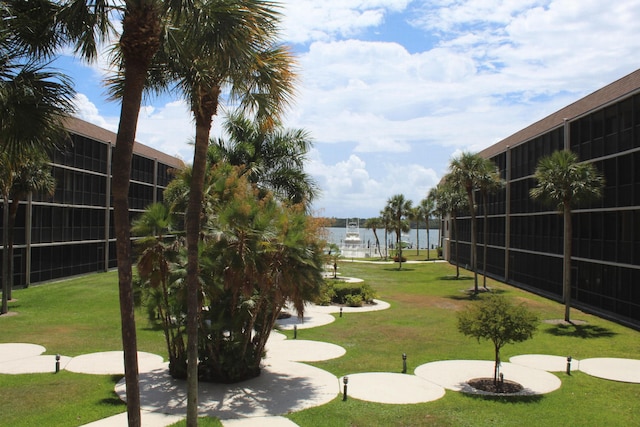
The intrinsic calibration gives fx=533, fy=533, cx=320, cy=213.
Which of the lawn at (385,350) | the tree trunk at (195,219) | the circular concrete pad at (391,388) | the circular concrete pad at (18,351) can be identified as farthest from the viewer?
the circular concrete pad at (18,351)

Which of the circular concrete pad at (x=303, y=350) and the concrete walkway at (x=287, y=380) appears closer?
the concrete walkway at (x=287, y=380)

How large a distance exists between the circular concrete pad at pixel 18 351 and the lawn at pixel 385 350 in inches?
21.7

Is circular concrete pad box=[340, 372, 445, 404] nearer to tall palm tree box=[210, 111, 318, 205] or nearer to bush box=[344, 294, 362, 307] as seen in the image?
tall palm tree box=[210, 111, 318, 205]

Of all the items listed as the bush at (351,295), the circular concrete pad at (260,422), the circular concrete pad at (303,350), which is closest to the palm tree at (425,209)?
the bush at (351,295)

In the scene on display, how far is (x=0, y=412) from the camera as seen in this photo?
12398 mm

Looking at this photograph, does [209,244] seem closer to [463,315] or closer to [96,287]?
[463,315]

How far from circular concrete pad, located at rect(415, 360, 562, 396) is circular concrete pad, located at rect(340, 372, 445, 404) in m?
0.62

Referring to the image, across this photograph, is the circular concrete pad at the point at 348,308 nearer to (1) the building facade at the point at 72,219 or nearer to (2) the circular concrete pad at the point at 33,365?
(1) the building facade at the point at 72,219

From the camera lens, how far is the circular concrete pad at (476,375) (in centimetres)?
1531

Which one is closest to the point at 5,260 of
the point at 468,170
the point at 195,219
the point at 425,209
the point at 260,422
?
the point at 260,422

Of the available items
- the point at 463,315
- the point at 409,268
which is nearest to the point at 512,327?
the point at 463,315

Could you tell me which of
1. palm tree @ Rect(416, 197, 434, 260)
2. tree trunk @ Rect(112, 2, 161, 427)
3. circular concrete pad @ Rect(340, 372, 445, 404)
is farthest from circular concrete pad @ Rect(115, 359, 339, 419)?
palm tree @ Rect(416, 197, 434, 260)

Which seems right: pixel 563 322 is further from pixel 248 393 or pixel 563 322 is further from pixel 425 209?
pixel 425 209

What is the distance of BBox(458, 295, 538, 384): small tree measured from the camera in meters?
15.1
